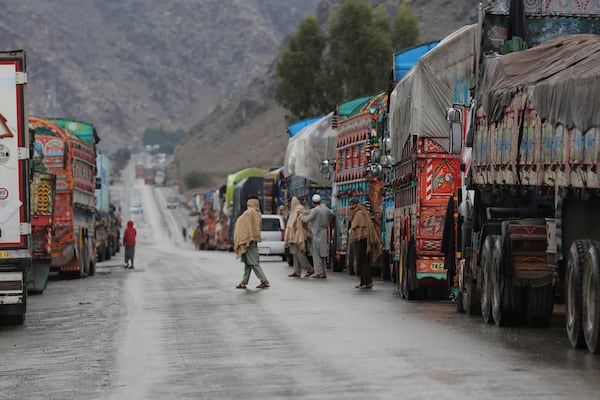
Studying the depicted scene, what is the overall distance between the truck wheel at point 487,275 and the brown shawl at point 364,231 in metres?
8.00

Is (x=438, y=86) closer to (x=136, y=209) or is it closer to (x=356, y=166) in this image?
(x=356, y=166)

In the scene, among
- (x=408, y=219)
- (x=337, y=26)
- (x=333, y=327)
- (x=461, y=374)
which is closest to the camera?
(x=461, y=374)

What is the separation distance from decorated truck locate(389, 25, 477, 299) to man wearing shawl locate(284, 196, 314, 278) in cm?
869

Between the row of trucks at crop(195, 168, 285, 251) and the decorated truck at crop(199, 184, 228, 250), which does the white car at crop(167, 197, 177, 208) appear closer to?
the row of trucks at crop(195, 168, 285, 251)

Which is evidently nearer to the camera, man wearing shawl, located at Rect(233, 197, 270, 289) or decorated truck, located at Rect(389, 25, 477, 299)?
decorated truck, located at Rect(389, 25, 477, 299)

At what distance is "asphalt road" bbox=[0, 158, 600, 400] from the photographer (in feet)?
33.3

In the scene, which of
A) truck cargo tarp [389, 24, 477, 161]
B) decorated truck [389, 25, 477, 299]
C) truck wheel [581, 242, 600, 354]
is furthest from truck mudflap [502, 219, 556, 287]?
truck cargo tarp [389, 24, 477, 161]

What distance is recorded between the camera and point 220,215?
80812mm

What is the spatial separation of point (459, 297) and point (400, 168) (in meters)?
5.45

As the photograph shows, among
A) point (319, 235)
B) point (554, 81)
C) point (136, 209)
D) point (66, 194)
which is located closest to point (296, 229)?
point (319, 235)

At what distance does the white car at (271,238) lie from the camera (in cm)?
4575

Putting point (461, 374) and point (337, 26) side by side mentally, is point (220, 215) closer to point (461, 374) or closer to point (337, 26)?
point (337, 26)

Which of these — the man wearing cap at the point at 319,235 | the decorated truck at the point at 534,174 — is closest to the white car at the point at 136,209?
the man wearing cap at the point at 319,235

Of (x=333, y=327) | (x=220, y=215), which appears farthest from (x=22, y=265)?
(x=220, y=215)
